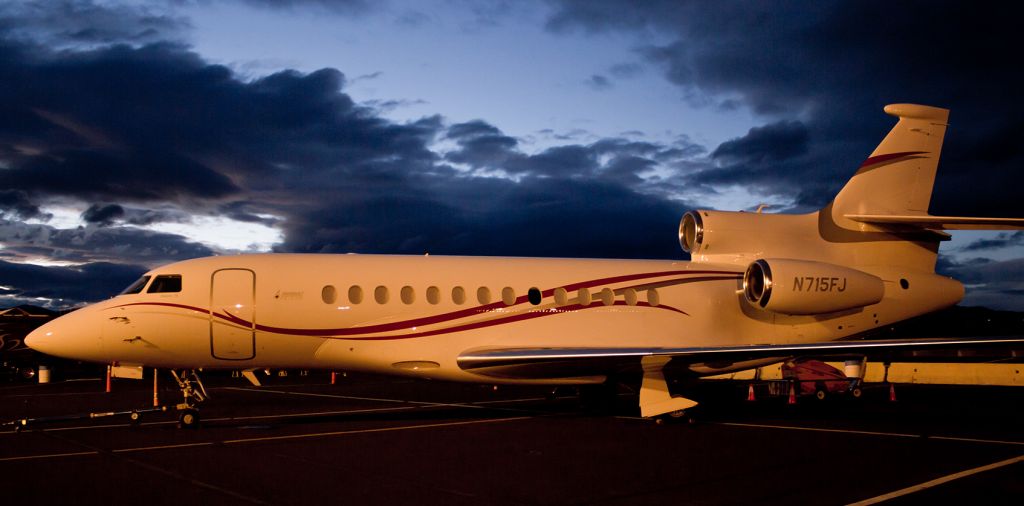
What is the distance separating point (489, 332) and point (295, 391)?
11904mm

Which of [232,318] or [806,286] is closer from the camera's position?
[232,318]

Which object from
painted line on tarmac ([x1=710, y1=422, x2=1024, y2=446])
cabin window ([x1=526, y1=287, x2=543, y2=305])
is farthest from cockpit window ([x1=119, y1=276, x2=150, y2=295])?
painted line on tarmac ([x1=710, y1=422, x2=1024, y2=446])

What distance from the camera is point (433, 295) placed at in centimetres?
1464

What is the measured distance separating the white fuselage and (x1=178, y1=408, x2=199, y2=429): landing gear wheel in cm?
82

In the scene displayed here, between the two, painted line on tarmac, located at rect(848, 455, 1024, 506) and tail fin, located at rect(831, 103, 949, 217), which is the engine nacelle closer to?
tail fin, located at rect(831, 103, 949, 217)

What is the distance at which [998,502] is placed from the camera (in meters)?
7.41

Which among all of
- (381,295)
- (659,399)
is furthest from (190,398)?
(659,399)

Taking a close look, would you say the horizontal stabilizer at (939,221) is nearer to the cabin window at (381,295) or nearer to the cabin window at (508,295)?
the cabin window at (508,295)

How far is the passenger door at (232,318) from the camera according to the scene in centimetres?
1369

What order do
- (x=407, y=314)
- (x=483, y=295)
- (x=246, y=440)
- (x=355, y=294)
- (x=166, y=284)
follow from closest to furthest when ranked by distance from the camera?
1. (x=246, y=440)
2. (x=166, y=284)
3. (x=355, y=294)
4. (x=407, y=314)
5. (x=483, y=295)

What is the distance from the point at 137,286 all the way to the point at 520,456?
25.5 ft

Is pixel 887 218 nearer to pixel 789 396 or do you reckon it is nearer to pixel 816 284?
pixel 816 284

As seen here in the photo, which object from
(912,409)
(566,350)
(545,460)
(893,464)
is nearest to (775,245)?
(912,409)

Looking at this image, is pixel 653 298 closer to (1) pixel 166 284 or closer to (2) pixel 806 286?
(2) pixel 806 286
